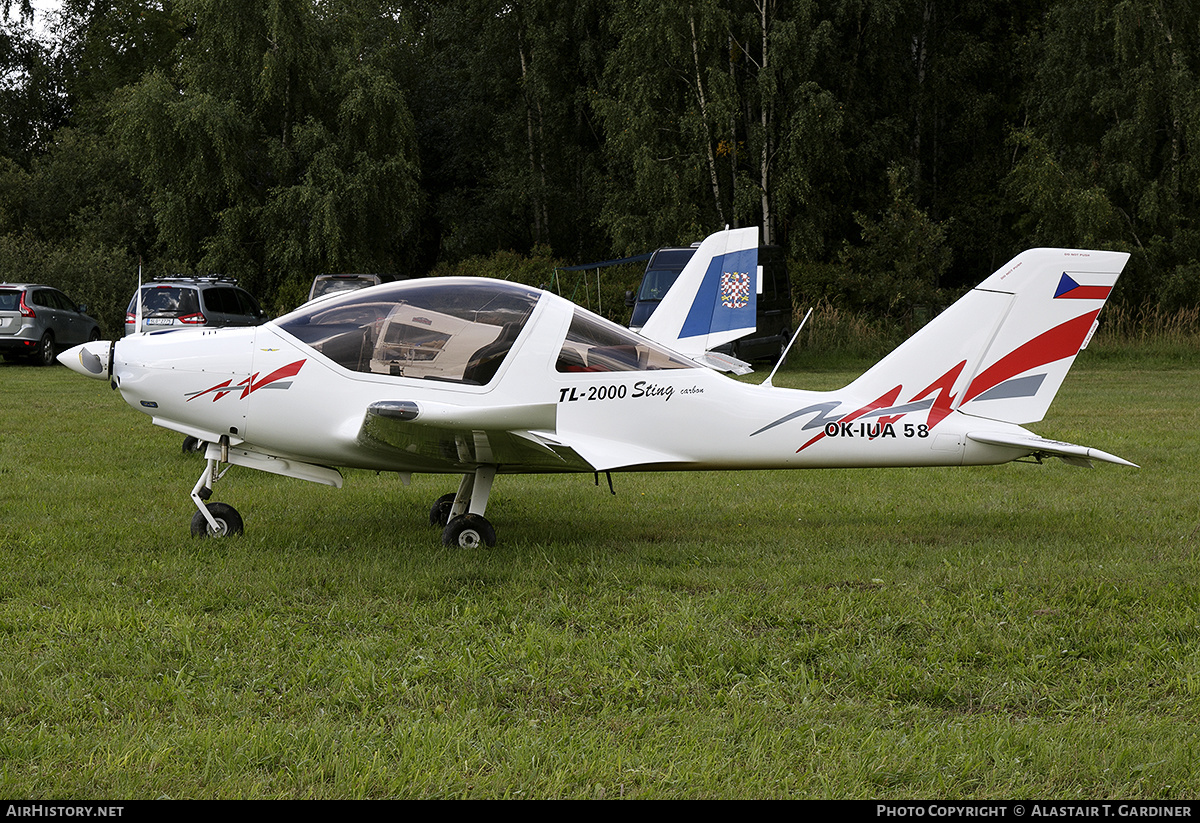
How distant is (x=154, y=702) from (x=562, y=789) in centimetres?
171

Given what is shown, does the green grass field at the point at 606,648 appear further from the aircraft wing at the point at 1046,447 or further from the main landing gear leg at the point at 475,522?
the aircraft wing at the point at 1046,447

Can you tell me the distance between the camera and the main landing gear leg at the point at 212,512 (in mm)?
6578

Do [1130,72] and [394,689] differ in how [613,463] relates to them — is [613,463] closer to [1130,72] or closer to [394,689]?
[394,689]

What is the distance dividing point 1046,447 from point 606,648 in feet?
10.6

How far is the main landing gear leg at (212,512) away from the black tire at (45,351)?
1788 centimetres

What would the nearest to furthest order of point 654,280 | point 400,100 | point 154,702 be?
1. point 154,702
2. point 654,280
3. point 400,100

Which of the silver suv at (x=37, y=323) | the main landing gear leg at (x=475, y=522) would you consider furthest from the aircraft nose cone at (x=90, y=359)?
the silver suv at (x=37, y=323)

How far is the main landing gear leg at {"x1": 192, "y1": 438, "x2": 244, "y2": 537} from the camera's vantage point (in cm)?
658

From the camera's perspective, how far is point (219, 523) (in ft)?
21.8

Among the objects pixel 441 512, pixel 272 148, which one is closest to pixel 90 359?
pixel 441 512

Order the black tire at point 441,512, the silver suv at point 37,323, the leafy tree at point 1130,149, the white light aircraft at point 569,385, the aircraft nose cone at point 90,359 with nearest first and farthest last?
the white light aircraft at point 569,385 → the aircraft nose cone at point 90,359 → the black tire at point 441,512 → the silver suv at point 37,323 → the leafy tree at point 1130,149
